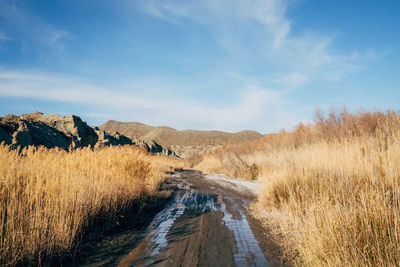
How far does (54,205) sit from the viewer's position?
148 inches

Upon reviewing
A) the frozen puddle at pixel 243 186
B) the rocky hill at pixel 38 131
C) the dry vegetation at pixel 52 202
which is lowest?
the frozen puddle at pixel 243 186

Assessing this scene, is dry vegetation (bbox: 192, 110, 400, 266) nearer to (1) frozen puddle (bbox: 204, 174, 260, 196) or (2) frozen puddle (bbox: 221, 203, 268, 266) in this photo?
(2) frozen puddle (bbox: 221, 203, 268, 266)

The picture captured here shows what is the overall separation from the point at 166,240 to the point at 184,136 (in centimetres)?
9787

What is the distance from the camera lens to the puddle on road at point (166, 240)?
3309mm

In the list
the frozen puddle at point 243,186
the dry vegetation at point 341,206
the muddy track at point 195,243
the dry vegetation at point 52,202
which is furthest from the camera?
the frozen puddle at point 243,186

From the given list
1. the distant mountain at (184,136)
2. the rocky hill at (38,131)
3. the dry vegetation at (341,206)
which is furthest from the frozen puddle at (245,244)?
the distant mountain at (184,136)

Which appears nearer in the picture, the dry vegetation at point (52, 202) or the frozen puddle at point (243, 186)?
the dry vegetation at point (52, 202)

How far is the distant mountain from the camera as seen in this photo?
276 feet

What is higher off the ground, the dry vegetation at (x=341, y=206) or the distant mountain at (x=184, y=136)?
the distant mountain at (x=184, y=136)

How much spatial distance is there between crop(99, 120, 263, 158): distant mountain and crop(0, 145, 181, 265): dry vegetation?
67.7 m

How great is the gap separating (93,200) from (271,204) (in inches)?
185

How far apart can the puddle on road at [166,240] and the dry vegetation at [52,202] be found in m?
1.05

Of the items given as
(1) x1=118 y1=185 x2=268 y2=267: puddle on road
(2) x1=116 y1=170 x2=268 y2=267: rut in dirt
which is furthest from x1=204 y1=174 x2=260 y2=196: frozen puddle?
(2) x1=116 y1=170 x2=268 y2=267: rut in dirt

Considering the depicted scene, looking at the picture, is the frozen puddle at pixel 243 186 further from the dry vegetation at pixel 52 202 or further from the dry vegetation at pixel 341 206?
the dry vegetation at pixel 52 202
